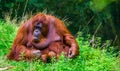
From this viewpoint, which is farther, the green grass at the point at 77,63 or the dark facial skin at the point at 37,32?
the dark facial skin at the point at 37,32

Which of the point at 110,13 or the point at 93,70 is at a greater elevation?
the point at 110,13

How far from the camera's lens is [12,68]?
5.51m

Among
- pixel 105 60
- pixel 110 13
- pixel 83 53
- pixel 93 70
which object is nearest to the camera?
pixel 110 13

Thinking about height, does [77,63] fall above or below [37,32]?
below

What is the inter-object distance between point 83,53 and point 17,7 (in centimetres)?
789

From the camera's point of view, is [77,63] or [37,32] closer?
[77,63]

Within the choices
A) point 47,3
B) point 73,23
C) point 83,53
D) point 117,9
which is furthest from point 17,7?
point 117,9

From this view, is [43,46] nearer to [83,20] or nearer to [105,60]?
[105,60]

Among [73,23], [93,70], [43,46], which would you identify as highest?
[73,23]

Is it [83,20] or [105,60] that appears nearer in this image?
[105,60]

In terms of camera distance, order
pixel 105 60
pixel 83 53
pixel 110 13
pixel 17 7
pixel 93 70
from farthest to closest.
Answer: pixel 17 7
pixel 83 53
pixel 105 60
pixel 93 70
pixel 110 13

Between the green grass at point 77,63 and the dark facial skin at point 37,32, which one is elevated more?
the dark facial skin at point 37,32

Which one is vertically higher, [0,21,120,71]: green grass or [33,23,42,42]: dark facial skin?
[33,23,42,42]: dark facial skin

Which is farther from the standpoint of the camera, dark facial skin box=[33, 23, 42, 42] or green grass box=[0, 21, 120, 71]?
dark facial skin box=[33, 23, 42, 42]
